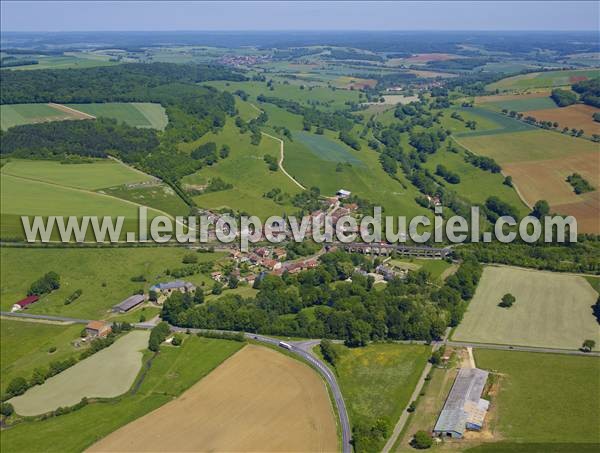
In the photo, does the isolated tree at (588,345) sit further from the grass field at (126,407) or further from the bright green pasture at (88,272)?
the bright green pasture at (88,272)

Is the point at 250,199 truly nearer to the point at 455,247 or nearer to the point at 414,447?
the point at 455,247

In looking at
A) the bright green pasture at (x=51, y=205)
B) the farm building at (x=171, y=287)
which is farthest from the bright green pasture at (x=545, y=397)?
the bright green pasture at (x=51, y=205)

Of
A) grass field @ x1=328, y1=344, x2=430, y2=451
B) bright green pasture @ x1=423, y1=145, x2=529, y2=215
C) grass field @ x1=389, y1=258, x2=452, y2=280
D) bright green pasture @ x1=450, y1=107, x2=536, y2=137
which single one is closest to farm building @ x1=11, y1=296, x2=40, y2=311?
grass field @ x1=328, y1=344, x2=430, y2=451

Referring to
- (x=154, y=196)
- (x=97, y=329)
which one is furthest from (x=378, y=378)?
(x=154, y=196)

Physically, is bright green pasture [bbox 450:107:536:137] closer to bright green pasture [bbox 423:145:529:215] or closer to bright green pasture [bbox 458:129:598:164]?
bright green pasture [bbox 458:129:598:164]

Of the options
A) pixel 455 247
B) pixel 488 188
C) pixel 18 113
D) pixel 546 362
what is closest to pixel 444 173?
pixel 488 188

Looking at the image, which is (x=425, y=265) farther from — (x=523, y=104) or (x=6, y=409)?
(x=523, y=104)
